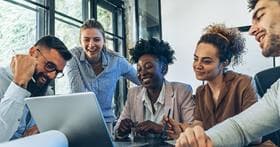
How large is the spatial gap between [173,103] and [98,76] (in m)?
0.75

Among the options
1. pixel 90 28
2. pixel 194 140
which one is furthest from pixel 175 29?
pixel 194 140

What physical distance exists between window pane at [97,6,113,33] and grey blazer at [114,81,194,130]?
1627 mm

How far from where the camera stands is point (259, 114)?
104cm

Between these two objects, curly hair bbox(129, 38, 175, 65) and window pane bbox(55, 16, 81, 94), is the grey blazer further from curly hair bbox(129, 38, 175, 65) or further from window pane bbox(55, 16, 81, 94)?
window pane bbox(55, 16, 81, 94)

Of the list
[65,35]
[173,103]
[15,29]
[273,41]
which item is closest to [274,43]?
[273,41]

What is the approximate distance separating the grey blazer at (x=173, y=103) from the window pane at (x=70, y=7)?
1179mm

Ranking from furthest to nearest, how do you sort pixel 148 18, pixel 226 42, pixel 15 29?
pixel 148 18, pixel 15 29, pixel 226 42

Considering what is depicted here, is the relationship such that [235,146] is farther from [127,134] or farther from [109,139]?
[127,134]

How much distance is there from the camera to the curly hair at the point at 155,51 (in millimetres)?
2209

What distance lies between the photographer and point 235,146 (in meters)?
0.97

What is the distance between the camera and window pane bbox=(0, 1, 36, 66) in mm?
2301

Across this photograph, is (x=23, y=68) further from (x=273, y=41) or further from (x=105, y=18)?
(x=105, y=18)

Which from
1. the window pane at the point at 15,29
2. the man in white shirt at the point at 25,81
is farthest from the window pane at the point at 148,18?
the man in white shirt at the point at 25,81

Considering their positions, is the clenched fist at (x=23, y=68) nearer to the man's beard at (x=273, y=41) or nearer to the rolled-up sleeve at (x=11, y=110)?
the rolled-up sleeve at (x=11, y=110)
